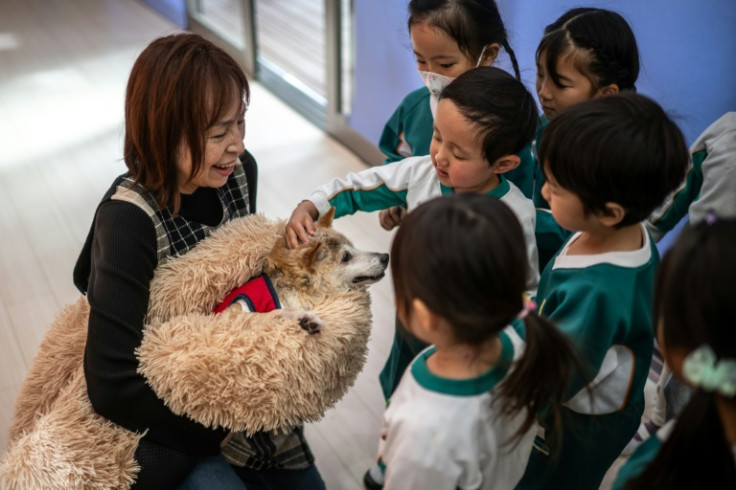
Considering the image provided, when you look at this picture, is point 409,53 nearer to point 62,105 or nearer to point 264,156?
point 264,156

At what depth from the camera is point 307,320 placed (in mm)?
1139

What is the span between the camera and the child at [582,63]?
1.34 meters

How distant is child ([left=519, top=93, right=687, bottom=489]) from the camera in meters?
0.97

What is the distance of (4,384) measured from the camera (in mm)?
1892

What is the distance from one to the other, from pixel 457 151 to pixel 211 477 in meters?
0.75

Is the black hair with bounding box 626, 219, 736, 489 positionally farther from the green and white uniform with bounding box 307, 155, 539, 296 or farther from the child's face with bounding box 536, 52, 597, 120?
the child's face with bounding box 536, 52, 597, 120

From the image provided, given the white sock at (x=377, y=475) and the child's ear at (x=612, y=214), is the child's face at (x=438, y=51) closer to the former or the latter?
the child's ear at (x=612, y=214)

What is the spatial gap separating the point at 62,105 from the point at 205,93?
2659mm

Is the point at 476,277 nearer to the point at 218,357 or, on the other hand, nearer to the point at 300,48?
the point at 218,357

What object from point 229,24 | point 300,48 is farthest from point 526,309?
point 229,24

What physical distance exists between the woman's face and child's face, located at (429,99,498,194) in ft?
1.22

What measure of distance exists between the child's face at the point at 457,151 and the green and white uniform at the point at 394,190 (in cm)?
7

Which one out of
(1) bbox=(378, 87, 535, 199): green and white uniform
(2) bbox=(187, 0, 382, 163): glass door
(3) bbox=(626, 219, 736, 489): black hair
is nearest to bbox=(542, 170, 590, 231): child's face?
(3) bbox=(626, 219, 736, 489): black hair

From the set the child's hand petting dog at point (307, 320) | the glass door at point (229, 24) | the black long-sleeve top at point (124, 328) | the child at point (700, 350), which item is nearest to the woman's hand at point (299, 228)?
the child's hand petting dog at point (307, 320)
